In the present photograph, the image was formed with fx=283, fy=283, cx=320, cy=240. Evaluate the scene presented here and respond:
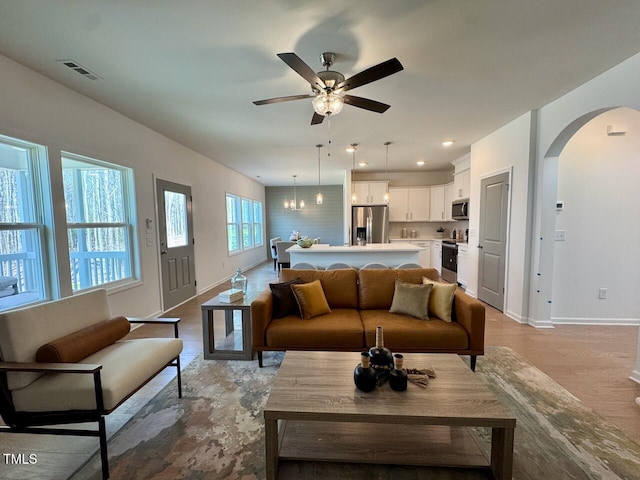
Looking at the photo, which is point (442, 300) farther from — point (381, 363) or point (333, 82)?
point (333, 82)

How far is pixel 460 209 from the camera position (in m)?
5.82

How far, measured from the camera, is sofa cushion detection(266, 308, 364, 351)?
97.3 inches

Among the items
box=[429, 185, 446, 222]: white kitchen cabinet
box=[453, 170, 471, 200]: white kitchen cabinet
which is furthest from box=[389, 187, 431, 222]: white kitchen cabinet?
box=[453, 170, 471, 200]: white kitchen cabinet

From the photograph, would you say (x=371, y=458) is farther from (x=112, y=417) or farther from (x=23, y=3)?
(x=23, y=3)

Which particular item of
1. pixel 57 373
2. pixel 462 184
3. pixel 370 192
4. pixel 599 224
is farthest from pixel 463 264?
pixel 57 373

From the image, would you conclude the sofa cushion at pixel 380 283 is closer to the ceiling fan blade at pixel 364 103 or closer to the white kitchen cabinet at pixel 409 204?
the ceiling fan blade at pixel 364 103

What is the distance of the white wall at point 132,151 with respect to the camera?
2.45m

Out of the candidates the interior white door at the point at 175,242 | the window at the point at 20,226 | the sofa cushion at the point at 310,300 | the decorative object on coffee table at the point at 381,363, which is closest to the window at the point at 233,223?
the interior white door at the point at 175,242

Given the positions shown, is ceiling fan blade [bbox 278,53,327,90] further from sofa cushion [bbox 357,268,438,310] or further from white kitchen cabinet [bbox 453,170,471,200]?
white kitchen cabinet [bbox 453,170,471,200]

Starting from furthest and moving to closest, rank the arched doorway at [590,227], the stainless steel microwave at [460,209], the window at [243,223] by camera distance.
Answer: the window at [243,223] → the stainless steel microwave at [460,209] → the arched doorway at [590,227]

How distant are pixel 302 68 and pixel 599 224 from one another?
407cm

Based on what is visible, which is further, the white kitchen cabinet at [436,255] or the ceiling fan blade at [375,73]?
the white kitchen cabinet at [436,255]

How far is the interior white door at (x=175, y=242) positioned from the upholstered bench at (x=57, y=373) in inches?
102

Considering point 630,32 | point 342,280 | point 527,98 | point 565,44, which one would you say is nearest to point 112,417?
point 342,280
